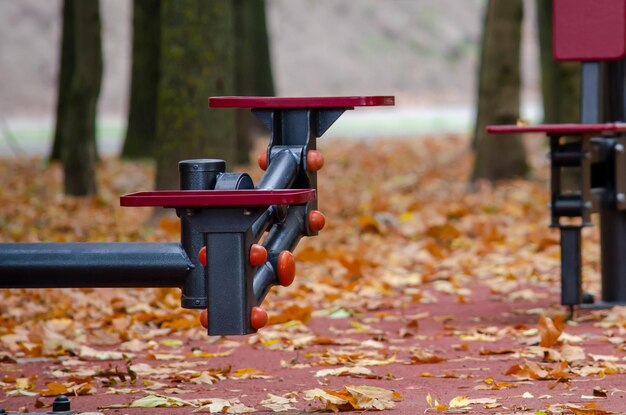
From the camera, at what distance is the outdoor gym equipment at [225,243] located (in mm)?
3697

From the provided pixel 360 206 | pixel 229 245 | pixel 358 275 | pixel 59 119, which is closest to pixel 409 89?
pixel 59 119

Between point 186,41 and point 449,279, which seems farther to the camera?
point 186,41

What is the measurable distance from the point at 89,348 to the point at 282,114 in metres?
1.83

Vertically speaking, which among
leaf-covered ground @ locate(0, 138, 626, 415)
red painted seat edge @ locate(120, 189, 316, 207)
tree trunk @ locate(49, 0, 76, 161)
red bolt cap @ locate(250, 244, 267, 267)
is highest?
tree trunk @ locate(49, 0, 76, 161)

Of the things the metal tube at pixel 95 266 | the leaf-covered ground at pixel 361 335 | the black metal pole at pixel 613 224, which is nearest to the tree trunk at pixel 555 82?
the leaf-covered ground at pixel 361 335

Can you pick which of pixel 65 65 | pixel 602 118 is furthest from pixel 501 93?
pixel 65 65

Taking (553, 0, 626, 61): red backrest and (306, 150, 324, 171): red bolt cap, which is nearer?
(306, 150, 324, 171): red bolt cap

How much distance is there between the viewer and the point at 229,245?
147 inches

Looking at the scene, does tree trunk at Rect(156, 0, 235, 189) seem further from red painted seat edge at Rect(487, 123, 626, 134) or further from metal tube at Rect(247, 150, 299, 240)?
metal tube at Rect(247, 150, 299, 240)

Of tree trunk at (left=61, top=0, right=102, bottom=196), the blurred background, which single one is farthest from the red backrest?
the blurred background

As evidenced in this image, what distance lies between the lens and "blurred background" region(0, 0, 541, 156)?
178 ft

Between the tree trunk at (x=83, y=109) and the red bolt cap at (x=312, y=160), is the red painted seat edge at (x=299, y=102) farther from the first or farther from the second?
the tree trunk at (x=83, y=109)

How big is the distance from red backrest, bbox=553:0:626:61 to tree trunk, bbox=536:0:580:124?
5.21 m

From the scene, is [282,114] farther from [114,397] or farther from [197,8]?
[197,8]
